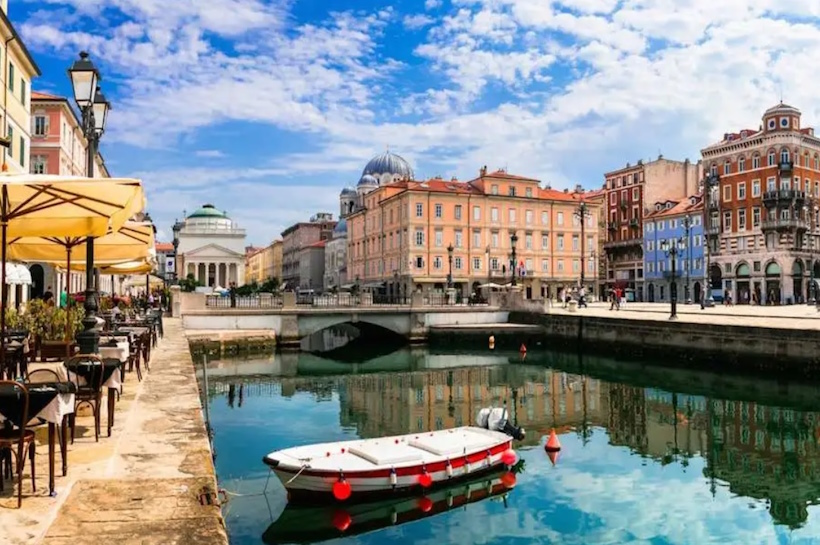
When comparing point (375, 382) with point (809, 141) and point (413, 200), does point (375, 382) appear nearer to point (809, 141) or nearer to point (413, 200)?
point (413, 200)

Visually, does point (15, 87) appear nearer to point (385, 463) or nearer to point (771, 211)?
point (385, 463)

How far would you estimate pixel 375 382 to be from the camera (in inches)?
1227

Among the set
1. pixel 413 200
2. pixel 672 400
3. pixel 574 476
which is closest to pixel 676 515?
pixel 574 476

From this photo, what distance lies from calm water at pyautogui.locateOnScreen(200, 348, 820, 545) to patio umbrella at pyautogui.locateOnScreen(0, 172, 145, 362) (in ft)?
18.8

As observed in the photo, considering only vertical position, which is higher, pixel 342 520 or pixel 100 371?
pixel 100 371

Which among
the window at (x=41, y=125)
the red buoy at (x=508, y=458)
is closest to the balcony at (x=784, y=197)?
the red buoy at (x=508, y=458)

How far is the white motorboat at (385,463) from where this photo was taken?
12.3 m

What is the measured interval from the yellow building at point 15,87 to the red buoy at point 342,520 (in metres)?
24.3

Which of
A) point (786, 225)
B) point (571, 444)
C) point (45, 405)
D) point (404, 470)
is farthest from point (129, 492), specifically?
point (786, 225)

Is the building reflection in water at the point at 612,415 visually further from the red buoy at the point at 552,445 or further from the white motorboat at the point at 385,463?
the white motorboat at the point at 385,463

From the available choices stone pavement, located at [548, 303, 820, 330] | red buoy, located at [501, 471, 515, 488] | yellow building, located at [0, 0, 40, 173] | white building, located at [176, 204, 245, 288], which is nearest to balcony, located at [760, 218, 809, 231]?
stone pavement, located at [548, 303, 820, 330]

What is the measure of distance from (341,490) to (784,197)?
218ft

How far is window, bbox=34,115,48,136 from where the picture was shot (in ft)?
152

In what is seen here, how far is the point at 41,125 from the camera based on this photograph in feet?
153
